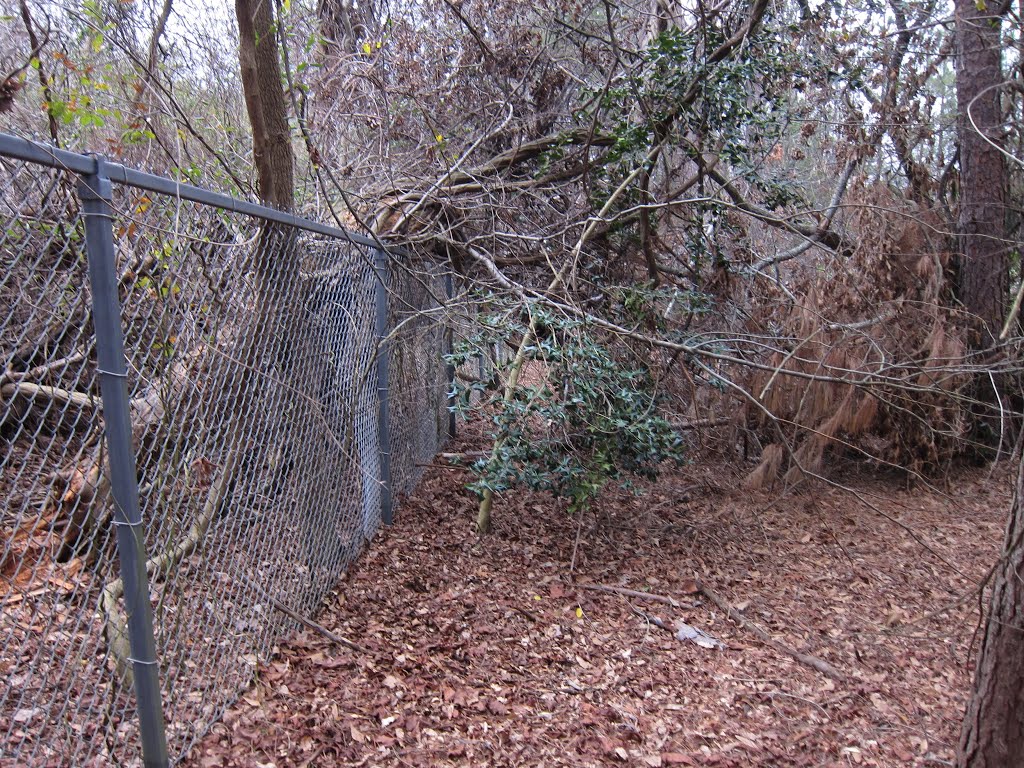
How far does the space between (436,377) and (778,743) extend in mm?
4682

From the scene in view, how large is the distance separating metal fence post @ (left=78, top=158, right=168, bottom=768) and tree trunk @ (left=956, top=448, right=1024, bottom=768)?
9.03 feet

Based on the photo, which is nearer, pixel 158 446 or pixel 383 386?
pixel 158 446

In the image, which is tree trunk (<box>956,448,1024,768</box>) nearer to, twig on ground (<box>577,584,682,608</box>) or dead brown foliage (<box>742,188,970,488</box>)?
twig on ground (<box>577,584,682,608</box>)

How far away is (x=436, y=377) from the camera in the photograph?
723 centimetres

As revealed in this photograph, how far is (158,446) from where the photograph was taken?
3.63m

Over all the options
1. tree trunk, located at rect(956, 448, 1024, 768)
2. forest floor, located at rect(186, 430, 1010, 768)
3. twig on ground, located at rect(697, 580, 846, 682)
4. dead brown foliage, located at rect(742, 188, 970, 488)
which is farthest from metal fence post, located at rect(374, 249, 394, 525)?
tree trunk, located at rect(956, 448, 1024, 768)

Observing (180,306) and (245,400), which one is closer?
(180,306)

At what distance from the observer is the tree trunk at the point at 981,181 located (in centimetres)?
726

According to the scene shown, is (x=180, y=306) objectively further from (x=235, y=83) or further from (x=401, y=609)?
(x=235, y=83)

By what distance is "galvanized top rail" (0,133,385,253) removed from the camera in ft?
6.00

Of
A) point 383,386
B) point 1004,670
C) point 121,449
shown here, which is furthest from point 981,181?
point 121,449

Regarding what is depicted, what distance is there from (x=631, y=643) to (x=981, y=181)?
20.0ft

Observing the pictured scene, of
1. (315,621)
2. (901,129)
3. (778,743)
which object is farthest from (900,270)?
(315,621)

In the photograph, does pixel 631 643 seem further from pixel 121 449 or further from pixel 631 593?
pixel 121 449
